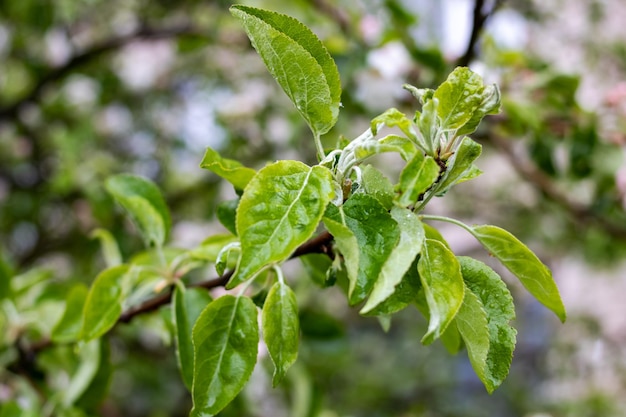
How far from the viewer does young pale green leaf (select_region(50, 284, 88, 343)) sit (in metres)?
0.48

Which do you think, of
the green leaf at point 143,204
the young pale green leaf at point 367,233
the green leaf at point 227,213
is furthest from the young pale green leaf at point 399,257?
A: the green leaf at point 143,204

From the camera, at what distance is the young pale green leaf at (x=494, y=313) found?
0.97ft

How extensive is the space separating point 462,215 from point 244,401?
1.02 m

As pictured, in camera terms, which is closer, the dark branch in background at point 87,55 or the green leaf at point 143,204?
the green leaf at point 143,204

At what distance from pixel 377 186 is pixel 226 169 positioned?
89 mm

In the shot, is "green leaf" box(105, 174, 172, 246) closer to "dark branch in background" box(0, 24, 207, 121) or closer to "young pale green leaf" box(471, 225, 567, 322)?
"young pale green leaf" box(471, 225, 567, 322)

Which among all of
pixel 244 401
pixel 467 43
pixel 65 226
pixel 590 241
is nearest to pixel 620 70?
pixel 590 241

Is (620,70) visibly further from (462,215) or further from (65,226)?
(65,226)

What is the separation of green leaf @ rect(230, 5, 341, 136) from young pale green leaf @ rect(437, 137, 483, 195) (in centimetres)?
7

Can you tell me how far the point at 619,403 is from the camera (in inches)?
69.3

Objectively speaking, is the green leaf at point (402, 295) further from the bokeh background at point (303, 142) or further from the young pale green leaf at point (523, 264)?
the bokeh background at point (303, 142)

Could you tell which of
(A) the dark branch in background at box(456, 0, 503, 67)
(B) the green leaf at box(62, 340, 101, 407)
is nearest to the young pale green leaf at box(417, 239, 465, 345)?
(B) the green leaf at box(62, 340, 101, 407)

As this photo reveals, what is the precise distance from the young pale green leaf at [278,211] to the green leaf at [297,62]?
0.04m

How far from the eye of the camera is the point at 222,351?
1.04ft
